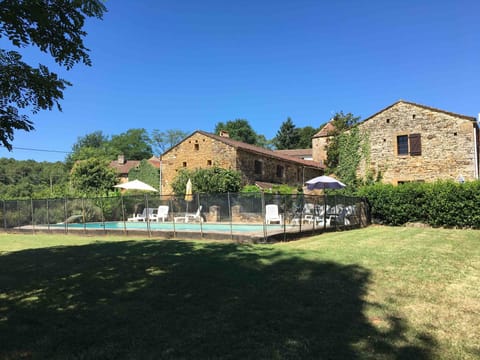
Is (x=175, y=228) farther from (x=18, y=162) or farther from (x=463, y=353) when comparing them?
(x=18, y=162)

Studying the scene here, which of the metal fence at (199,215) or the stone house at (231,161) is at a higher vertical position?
the stone house at (231,161)

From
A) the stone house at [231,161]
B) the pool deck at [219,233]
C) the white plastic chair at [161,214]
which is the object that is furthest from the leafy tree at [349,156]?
the white plastic chair at [161,214]

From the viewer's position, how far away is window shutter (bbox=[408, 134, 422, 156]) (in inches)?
963

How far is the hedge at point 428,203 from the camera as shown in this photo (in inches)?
616

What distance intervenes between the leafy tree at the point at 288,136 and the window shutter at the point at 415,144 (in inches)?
1672

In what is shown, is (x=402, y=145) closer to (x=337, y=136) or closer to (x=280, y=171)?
(x=337, y=136)

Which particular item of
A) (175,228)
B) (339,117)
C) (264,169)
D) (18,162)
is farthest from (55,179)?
(175,228)

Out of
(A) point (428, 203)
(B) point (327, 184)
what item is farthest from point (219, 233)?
(A) point (428, 203)

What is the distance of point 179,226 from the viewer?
1433 centimetres

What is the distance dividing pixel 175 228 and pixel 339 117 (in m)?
19.7

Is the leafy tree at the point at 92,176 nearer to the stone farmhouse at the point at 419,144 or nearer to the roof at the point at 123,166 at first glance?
the roof at the point at 123,166

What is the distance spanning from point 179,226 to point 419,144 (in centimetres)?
1833

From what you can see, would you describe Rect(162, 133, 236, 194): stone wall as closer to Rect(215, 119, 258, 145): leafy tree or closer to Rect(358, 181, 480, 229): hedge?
Rect(358, 181, 480, 229): hedge

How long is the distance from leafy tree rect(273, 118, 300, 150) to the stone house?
108ft
